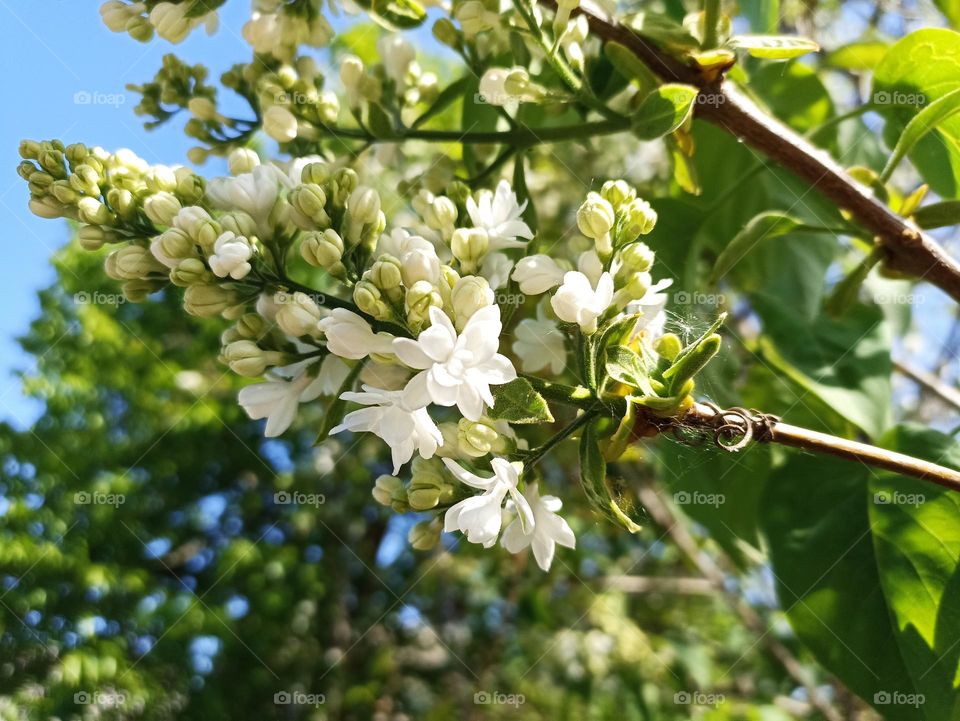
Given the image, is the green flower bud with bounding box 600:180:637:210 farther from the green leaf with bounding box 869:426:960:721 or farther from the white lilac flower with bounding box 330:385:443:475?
the green leaf with bounding box 869:426:960:721

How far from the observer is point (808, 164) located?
103 cm

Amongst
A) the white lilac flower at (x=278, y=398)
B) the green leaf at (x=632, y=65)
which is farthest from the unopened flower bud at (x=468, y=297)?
the green leaf at (x=632, y=65)

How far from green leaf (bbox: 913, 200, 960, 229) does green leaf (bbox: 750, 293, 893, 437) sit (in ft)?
0.99

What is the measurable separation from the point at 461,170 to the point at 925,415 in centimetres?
193

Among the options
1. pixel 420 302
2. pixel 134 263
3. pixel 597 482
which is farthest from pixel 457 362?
pixel 134 263

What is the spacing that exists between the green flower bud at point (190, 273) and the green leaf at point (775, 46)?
0.69 metres

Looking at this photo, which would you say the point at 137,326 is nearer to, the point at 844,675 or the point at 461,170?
the point at 461,170

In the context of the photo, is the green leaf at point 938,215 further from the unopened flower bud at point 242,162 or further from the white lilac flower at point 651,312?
the unopened flower bud at point 242,162

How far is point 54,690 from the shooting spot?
2.07 meters

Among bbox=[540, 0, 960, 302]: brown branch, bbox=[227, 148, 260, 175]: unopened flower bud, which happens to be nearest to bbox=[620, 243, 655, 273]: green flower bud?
bbox=[540, 0, 960, 302]: brown branch

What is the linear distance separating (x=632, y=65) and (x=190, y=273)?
59 centimetres

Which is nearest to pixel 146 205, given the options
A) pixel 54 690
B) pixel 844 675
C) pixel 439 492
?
pixel 439 492

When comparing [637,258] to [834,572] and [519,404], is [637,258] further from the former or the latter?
[834,572]

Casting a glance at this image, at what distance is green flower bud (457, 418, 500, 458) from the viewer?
2.57ft
